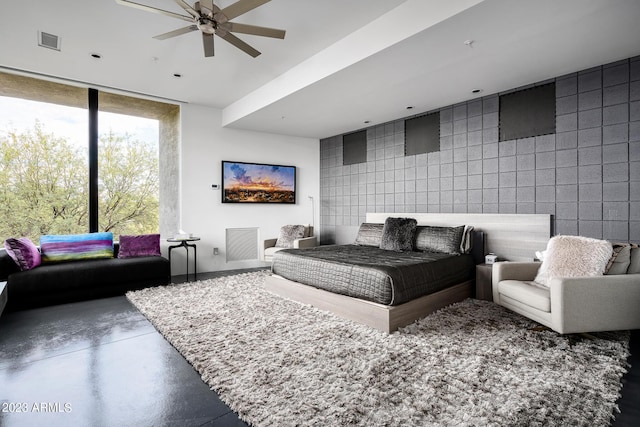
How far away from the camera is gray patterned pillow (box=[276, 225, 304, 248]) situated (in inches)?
225

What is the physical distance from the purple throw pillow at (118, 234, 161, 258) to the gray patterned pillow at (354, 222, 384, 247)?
3051 mm

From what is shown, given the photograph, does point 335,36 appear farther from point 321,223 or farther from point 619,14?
point 321,223

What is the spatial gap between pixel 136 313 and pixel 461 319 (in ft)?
10.8

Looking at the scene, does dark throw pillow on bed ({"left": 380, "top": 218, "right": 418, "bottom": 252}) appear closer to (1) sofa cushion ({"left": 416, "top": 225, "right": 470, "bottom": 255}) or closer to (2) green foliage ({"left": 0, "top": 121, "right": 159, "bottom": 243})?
(1) sofa cushion ({"left": 416, "top": 225, "right": 470, "bottom": 255})

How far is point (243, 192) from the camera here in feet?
19.8

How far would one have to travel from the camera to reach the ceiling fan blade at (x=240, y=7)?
7.95 feet

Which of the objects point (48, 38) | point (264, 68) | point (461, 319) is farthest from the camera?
point (264, 68)

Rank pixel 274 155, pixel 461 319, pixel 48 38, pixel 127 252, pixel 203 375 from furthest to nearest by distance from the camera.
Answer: pixel 274 155 < pixel 127 252 < pixel 48 38 < pixel 461 319 < pixel 203 375

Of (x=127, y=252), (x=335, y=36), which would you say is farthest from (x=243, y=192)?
(x=335, y=36)

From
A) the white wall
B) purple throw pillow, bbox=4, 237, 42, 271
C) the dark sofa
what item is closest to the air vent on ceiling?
the white wall

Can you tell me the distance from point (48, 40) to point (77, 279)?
2.62 meters

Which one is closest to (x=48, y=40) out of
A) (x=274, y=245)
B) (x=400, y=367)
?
(x=274, y=245)

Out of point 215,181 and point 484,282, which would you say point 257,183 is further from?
point 484,282

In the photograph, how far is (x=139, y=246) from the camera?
4.71 m
